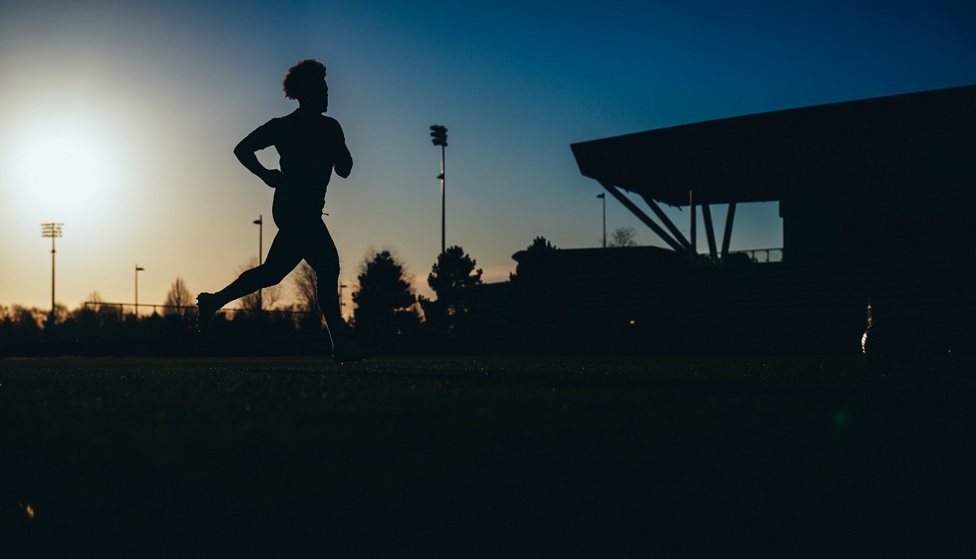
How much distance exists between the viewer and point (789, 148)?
40812mm

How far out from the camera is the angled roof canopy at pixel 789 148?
37.2 meters

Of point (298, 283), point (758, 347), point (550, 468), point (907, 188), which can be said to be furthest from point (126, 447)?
point (298, 283)

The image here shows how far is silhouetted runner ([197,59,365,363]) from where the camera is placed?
16.8ft

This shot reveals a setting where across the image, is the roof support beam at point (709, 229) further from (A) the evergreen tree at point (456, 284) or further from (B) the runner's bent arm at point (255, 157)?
(B) the runner's bent arm at point (255, 157)

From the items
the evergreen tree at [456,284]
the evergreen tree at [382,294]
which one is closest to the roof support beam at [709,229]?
the evergreen tree at [456,284]

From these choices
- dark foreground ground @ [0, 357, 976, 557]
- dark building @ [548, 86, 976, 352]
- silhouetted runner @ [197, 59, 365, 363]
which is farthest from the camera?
dark building @ [548, 86, 976, 352]

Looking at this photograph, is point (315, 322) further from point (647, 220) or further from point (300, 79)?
point (300, 79)

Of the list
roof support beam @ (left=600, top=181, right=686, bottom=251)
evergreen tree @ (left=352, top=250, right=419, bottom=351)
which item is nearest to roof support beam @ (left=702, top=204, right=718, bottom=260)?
roof support beam @ (left=600, top=181, right=686, bottom=251)

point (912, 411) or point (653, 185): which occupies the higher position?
point (653, 185)

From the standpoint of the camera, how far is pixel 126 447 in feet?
3.79

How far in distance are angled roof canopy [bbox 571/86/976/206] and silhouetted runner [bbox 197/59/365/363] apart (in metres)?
37.4

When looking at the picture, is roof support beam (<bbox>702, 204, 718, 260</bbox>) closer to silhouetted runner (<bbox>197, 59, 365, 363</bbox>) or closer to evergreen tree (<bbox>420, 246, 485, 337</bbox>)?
evergreen tree (<bbox>420, 246, 485, 337</bbox>)

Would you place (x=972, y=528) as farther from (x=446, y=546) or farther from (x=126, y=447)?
(x=126, y=447)

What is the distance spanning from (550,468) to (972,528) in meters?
0.64
